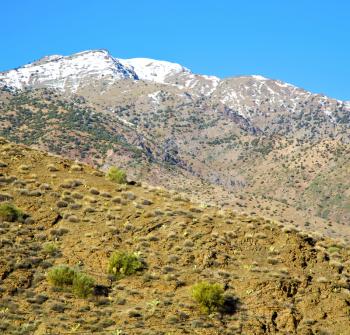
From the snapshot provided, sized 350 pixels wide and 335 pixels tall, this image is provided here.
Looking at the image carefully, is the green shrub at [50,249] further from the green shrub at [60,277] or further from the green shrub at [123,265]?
the green shrub at [123,265]

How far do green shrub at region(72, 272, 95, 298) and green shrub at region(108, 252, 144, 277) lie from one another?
6.13 feet

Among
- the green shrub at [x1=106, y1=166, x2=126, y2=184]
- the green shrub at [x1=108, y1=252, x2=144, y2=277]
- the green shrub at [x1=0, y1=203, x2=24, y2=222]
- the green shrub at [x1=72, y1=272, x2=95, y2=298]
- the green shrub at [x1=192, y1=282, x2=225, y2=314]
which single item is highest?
the green shrub at [x1=106, y1=166, x2=126, y2=184]

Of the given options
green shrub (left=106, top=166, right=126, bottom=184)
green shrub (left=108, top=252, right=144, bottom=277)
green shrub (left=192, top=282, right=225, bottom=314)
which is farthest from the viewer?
green shrub (left=106, top=166, right=126, bottom=184)

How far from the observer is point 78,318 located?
21.2 metres

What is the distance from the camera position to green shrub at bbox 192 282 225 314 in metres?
22.7

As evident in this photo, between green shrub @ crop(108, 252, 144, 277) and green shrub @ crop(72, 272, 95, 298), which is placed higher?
green shrub @ crop(108, 252, 144, 277)

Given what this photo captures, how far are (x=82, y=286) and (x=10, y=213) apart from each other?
7794 millimetres

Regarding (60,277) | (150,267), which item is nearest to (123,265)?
(150,267)

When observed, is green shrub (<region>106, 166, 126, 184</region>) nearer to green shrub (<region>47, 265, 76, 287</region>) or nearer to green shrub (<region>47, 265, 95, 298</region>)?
green shrub (<region>47, 265, 95, 298</region>)

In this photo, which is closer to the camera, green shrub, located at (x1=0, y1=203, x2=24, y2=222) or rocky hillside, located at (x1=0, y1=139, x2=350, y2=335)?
rocky hillside, located at (x1=0, y1=139, x2=350, y2=335)

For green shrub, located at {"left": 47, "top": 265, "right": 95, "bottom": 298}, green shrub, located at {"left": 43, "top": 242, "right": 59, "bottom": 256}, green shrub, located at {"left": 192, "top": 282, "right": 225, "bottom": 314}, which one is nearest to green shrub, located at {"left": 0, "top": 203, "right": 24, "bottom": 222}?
green shrub, located at {"left": 43, "top": 242, "right": 59, "bottom": 256}

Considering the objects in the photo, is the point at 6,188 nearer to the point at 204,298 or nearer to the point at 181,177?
the point at 204,298

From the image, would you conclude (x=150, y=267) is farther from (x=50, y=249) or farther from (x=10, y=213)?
(x=10, y=213)

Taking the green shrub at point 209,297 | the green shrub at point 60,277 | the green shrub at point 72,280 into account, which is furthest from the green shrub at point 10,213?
the green shrub at point 209,297
